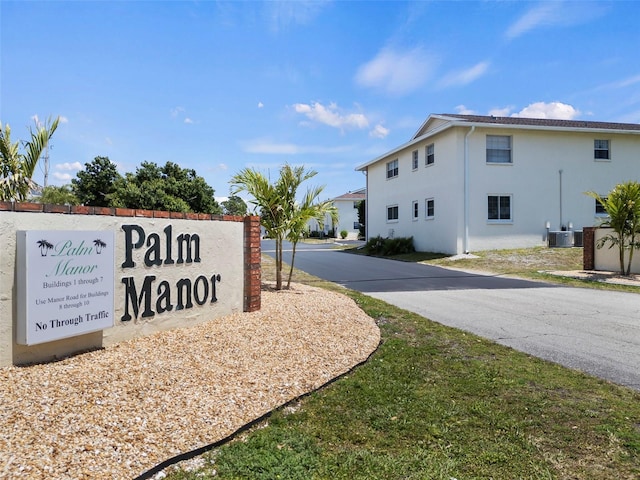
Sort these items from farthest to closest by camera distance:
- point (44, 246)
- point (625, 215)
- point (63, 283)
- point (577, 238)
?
1. point (577, 238)
2. point (625, 215)
3. point (63, 283)
4. point (44, 246)

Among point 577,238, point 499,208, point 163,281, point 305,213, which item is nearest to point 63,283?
point 163,281

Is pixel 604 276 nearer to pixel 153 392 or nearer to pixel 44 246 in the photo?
pixel 153 392

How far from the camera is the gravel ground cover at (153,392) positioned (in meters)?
2.96

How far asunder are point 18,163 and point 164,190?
1152 inches

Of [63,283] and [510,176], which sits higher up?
[510,176]

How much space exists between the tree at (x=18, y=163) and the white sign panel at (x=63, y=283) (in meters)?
3.21

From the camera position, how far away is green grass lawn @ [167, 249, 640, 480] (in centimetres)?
302

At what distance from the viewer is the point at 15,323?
4.11 meters

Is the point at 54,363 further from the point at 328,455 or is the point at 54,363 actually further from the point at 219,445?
the point at 328,455

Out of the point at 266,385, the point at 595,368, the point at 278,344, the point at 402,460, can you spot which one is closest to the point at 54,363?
the point at 266,385

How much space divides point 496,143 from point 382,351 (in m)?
19.1

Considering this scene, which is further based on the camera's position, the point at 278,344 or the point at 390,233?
the point at 390,233

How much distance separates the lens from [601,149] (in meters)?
23.5

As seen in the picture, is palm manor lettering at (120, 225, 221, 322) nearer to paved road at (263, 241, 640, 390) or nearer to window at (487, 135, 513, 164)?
paved road at (263, 241, 640, 390)
